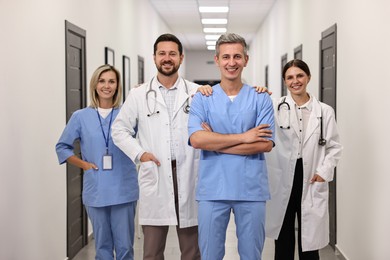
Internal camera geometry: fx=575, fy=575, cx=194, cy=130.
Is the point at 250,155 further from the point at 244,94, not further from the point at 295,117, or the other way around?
the point at 295,117

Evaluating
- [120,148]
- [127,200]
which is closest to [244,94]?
[120,148]

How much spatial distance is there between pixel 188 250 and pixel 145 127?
67 centimetres

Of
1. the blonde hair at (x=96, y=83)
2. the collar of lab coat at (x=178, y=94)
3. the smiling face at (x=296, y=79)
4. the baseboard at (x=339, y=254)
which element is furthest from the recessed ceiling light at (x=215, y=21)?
the collar of lab coat at (x=178, y=94)

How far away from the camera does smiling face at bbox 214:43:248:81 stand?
99.2 inches

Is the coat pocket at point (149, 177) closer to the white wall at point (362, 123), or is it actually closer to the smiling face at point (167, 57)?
the smiling face at point (167, 57)

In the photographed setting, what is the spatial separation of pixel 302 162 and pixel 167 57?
890mm

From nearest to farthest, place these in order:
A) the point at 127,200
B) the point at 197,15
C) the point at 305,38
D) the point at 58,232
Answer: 1. the point at 127,200
2. the point at 58,232
3. the point at 305,38
4. the point at 197,15

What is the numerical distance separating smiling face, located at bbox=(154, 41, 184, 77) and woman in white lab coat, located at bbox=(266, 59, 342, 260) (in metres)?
0.59

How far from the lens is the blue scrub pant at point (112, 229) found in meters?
3.13

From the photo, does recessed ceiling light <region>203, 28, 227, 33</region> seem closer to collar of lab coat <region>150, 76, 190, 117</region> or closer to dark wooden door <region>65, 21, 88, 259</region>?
dark wooden door <region>65, 21, 88, 259</region>

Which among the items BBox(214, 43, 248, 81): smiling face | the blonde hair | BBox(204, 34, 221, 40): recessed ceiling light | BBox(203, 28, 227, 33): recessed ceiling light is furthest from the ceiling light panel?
BBox(214, 43, 248, 81): smiling face

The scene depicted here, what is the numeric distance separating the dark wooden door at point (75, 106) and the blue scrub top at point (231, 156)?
6.24 ft

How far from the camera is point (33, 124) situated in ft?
11.1

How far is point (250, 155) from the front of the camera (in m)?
2.51
